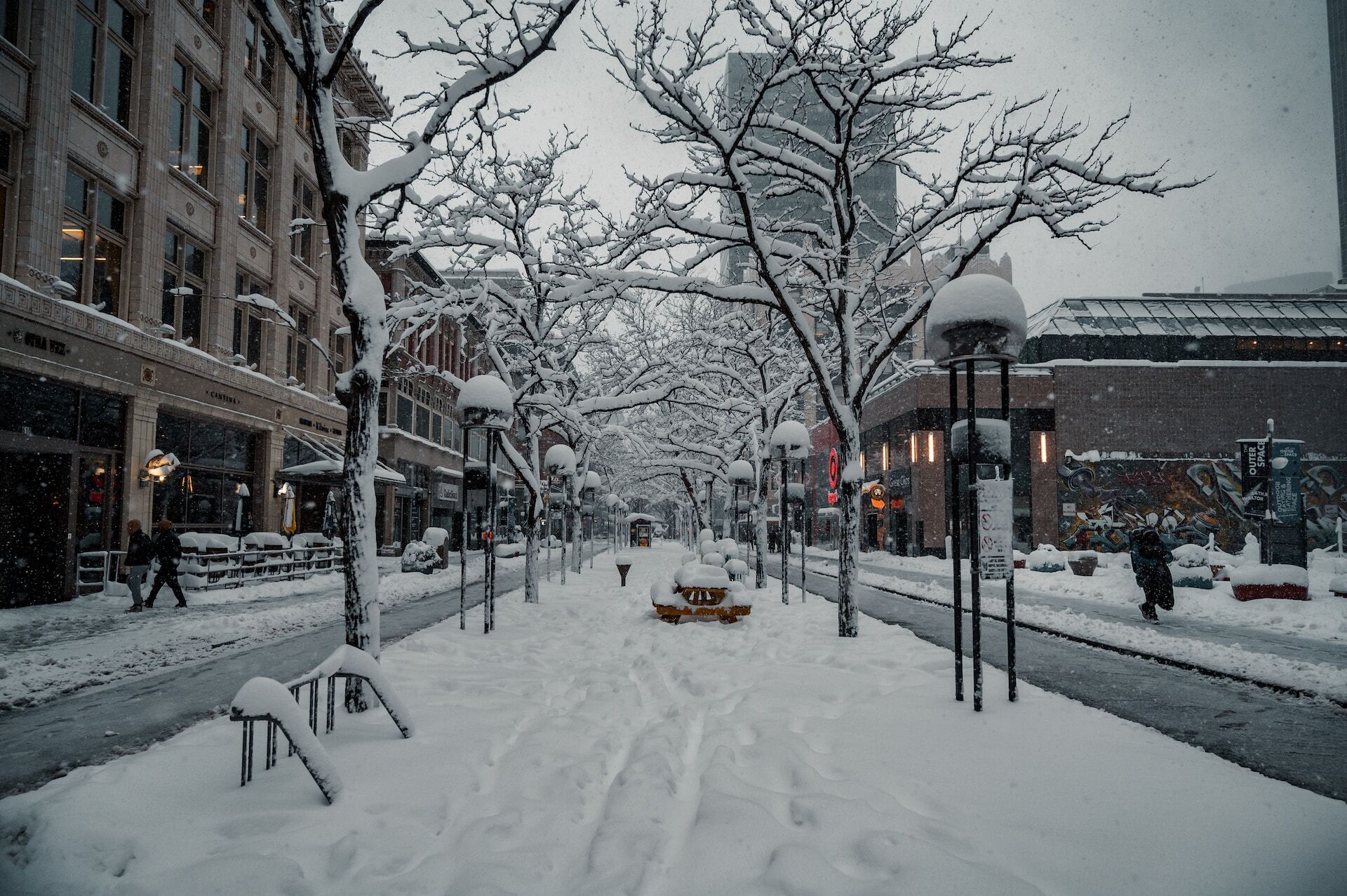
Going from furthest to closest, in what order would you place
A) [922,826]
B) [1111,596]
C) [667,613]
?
1. [1111,596]
2. [667,613]
3. [922,826]

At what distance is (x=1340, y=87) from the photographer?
137750 millimetres

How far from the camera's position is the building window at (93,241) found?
1557 centimetres

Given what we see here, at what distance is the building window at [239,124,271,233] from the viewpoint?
22750 millimetres

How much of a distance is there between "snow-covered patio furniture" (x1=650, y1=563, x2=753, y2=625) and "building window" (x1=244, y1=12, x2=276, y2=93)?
2103 cm

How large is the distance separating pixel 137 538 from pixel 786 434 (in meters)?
13.2

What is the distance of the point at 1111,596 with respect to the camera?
717 inches

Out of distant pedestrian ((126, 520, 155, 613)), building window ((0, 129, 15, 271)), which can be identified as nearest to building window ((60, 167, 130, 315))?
building window ((0, 129, 15, 271))

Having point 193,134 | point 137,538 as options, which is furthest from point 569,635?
point 193,134

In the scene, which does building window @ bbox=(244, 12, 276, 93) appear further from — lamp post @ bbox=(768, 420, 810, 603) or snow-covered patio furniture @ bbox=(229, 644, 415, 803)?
snow-covered patio furniture @ bbox=(229, 644, 415, 803)

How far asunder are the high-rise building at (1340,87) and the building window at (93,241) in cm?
17561

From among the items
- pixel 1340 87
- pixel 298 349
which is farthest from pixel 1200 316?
pixel 1340 87

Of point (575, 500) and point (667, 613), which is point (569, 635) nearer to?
point (667, 613)

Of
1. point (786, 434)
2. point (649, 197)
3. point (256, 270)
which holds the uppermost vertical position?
point (256, 270)

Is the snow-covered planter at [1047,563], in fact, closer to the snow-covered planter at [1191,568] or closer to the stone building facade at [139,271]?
the snow-covered planter at [1191,568]
